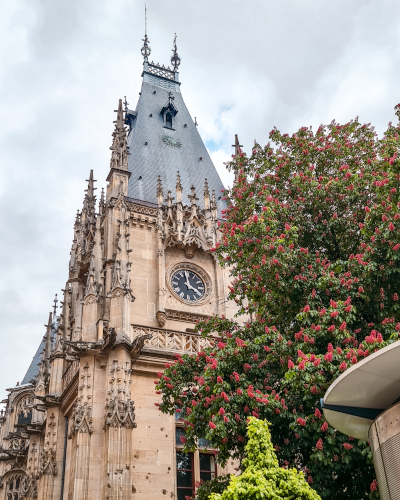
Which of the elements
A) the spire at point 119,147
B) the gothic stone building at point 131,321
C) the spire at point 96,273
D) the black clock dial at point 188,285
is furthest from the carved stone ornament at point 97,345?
the spire at point 119,147

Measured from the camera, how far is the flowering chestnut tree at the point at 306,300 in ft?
38.8

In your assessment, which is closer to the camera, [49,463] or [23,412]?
[49,463]

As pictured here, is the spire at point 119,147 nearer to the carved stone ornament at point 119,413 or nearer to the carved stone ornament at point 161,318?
the carved stone ornament at point 161,318

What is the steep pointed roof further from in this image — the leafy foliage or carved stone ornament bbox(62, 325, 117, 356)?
the leafy foliage

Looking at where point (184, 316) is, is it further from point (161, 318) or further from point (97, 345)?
point (97, 345)

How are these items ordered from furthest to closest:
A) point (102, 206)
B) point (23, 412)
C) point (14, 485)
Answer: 1. point (23, 412)
2. point (14, 485)
3. point (102, 206)

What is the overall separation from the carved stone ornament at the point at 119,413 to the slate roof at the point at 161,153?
12.8 meters

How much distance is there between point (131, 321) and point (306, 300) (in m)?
11.6

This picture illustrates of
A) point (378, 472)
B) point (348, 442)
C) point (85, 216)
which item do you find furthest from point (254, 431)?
point (85, 216)

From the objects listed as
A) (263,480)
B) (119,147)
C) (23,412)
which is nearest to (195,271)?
(119,147)

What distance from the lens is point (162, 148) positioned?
34.2m

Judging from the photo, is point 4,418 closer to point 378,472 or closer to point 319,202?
point 319,202

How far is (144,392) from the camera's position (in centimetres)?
2075

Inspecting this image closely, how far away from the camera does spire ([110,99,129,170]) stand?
2803 cm
